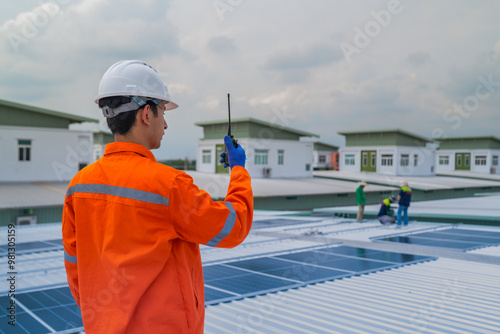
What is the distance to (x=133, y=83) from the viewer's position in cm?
236

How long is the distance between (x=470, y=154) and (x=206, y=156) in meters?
34.4

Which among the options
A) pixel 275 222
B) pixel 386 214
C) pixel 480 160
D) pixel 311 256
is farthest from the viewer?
pixel 480 160

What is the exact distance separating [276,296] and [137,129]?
13.0ft

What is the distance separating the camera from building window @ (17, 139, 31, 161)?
77.6ft

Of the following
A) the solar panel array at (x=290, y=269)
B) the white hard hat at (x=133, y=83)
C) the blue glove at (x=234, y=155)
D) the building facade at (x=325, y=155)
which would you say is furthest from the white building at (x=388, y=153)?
the white hard hat at (x=133, y=83)

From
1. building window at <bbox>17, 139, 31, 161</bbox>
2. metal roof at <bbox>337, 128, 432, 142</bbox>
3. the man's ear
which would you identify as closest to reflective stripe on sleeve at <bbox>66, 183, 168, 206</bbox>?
the man's ear

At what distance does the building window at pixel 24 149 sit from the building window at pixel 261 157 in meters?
15.9

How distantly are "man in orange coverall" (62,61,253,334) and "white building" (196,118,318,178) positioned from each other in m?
29.8

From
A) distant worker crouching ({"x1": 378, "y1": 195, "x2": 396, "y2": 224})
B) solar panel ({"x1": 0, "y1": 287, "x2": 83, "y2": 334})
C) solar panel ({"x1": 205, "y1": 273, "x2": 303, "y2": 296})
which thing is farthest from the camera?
distant worker crouching ({"x1": 378, "y1": 195, "x2": 396, "y2": 224})

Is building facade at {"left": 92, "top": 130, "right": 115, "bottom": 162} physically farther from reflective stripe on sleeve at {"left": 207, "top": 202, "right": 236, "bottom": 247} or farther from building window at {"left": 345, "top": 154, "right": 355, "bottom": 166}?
reflective stripe on sleeve at {"left": 207, "top": 202, "right": 236, "bottom": 247}

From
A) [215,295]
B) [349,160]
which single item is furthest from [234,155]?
[349,160]

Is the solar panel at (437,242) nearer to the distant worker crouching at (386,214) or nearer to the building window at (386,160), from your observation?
the distant worker crouching at (386,214)

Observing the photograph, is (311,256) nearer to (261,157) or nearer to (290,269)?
(290,269)

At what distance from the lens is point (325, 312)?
5027 millimetres
